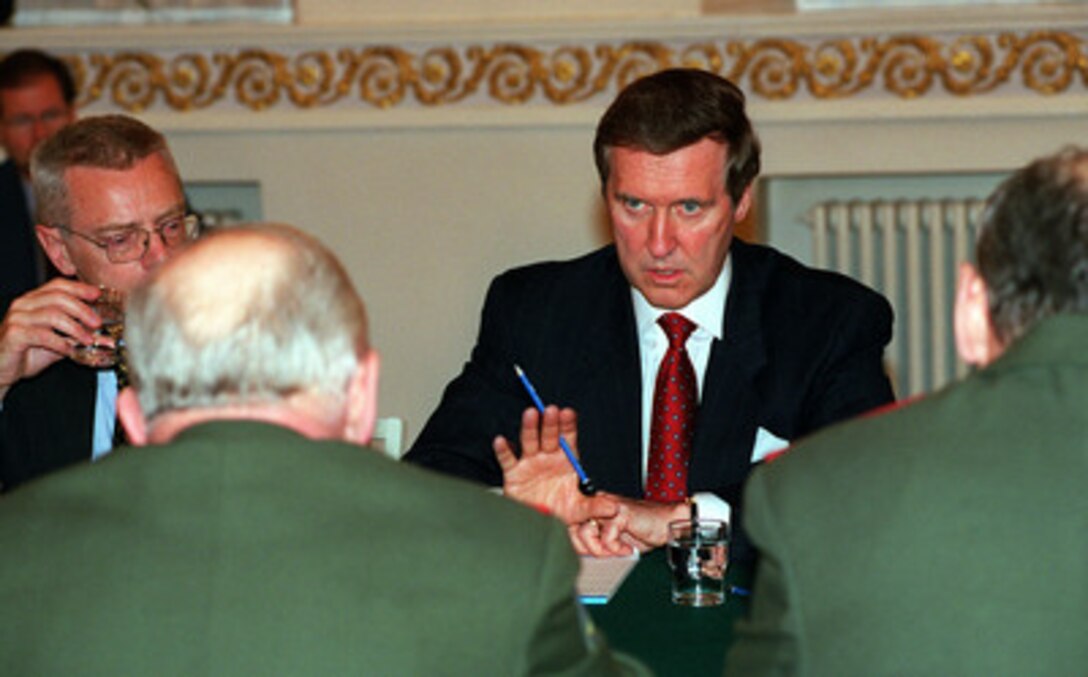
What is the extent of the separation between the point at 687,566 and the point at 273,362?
105cm

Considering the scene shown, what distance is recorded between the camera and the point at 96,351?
9.88ft

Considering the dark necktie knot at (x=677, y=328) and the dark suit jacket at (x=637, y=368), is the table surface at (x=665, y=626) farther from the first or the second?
the dark necktie knot at (x=677, y=328)

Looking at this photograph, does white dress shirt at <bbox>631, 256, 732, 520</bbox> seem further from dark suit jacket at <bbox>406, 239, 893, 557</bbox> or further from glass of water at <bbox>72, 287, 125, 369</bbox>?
glass of water at <bbox>72, 287, 125, 369</bbox>

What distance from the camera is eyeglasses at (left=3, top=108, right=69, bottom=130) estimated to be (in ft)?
17.7

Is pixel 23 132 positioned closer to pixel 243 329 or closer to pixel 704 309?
pixel 704 309

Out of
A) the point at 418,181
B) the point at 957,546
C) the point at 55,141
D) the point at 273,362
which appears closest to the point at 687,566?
the point at 957,546

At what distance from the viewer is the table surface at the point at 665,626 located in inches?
91.4

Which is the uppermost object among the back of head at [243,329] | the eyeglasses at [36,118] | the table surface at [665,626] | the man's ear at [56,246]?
the back of head at [243,329]

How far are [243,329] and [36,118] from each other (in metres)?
4.01

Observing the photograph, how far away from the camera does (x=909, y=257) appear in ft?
18.0

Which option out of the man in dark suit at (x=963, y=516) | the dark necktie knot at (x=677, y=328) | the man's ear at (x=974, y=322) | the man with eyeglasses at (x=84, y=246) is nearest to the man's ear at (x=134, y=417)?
the man in dark suit at (x=963, y=516)

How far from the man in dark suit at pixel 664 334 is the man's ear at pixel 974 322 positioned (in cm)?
128

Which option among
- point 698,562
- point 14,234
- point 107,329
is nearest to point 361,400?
point 698,562

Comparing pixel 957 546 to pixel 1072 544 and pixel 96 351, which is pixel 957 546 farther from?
pixel 96 351
